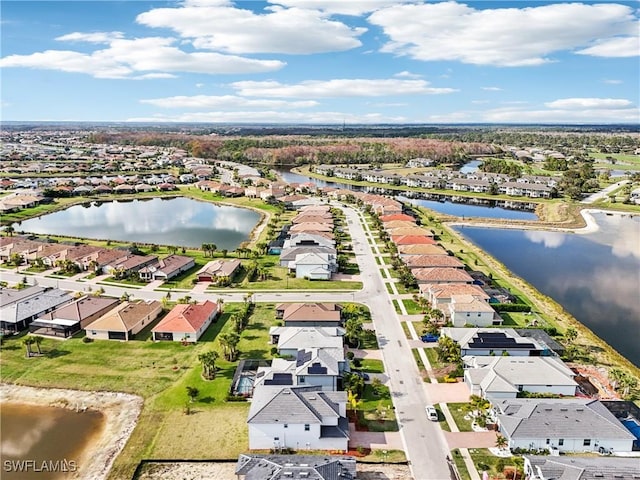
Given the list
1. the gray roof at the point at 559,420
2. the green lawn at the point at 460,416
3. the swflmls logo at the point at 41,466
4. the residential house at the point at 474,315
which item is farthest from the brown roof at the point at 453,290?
the swflmls logo at the point at 41,466

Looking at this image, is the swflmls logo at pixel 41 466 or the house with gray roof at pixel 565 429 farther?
the house with gray roof at pixel 565 429

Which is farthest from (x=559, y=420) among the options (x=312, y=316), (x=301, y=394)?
(x=312, y=316)

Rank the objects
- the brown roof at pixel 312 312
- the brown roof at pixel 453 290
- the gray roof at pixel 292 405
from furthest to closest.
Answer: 1. the brown roof at pixel 453 290
2. the brown roof at pixel 312 312
3. the gray roof at pixel 292 405

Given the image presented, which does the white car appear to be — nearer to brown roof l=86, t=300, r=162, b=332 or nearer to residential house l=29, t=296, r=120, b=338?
brown roof l=86, t=300, r=162, b=332

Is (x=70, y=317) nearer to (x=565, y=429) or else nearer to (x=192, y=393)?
(x=192, y=393)

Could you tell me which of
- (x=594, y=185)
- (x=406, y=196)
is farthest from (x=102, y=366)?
(x=594, y=185)

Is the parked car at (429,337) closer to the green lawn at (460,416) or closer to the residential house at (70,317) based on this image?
the green lawn at (460,416)

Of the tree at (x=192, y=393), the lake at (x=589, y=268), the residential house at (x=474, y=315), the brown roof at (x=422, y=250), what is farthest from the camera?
the brown roof at (x=422, y=250)
